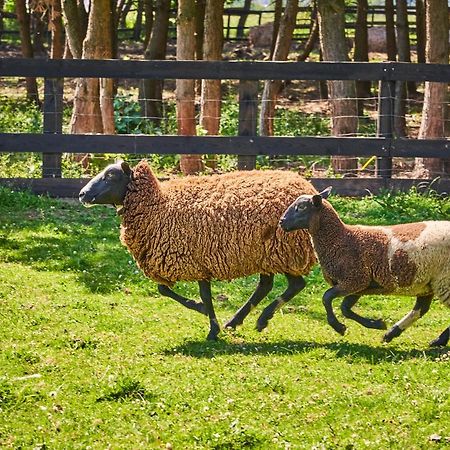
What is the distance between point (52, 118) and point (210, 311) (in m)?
7.07

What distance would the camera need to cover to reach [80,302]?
413 inches

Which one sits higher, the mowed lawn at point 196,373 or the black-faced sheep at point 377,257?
the black-faced sheep at point 377,257

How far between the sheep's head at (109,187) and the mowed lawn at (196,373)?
1.13 meters

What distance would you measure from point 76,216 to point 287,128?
40.3ft

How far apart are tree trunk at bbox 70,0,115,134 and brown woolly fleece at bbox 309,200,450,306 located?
9.56 m

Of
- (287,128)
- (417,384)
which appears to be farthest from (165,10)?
(417,384)

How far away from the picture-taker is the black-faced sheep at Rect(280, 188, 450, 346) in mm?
8820

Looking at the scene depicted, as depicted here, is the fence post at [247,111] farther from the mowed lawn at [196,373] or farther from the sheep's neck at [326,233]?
the sheep's neck at [326,233]

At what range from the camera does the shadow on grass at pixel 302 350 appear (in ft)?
27.6

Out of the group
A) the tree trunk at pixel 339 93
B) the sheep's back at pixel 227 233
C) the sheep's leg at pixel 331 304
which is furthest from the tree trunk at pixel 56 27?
the sheep's leg at pixel 331 304

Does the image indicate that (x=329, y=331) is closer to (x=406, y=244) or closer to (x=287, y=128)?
(x=406, y=244)

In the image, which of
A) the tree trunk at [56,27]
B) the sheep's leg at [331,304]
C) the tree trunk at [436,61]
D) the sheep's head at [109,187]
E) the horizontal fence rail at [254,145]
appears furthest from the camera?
the tree trunk at [56,27]

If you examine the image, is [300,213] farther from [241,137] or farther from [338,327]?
[241,137]

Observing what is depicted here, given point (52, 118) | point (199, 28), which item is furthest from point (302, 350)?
point (199, 28)
